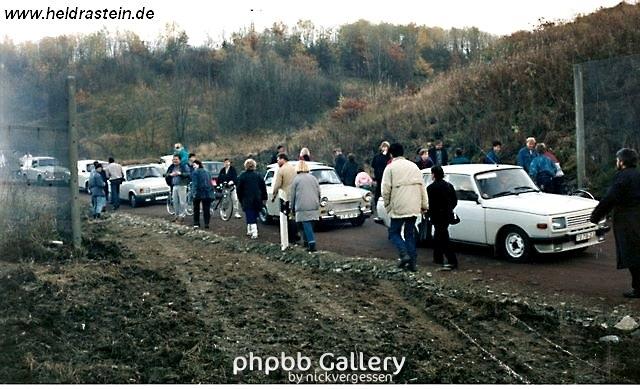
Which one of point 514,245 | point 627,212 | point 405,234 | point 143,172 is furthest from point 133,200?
point 627,212

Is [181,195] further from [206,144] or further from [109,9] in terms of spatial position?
[109,9]

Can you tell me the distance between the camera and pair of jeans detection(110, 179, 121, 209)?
20.7m

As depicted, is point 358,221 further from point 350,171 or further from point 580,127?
point 580,127

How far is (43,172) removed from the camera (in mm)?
9898

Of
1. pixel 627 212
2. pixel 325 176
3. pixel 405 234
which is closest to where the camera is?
pixel 627 212

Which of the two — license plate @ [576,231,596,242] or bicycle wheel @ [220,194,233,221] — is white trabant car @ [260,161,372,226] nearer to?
bicycle wheel @ [220,194,233,221]

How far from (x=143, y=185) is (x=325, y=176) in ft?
30.4

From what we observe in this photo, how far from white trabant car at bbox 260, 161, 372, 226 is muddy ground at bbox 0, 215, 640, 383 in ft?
13.8

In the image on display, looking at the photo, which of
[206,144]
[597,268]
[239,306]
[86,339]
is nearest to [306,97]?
[206,144]

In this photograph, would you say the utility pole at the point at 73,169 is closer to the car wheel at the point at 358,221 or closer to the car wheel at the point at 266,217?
the car wheel at the point at 266,217

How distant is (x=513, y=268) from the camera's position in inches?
361

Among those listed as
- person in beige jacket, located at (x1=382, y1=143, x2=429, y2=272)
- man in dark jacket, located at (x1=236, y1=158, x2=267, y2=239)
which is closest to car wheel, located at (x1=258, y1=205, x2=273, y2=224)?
man in dark jacket, located at (x1=236, y1=158, x2=267, y2=239)

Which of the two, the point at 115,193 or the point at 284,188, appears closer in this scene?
the point at 284,188

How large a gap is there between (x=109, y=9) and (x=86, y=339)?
2958mm
